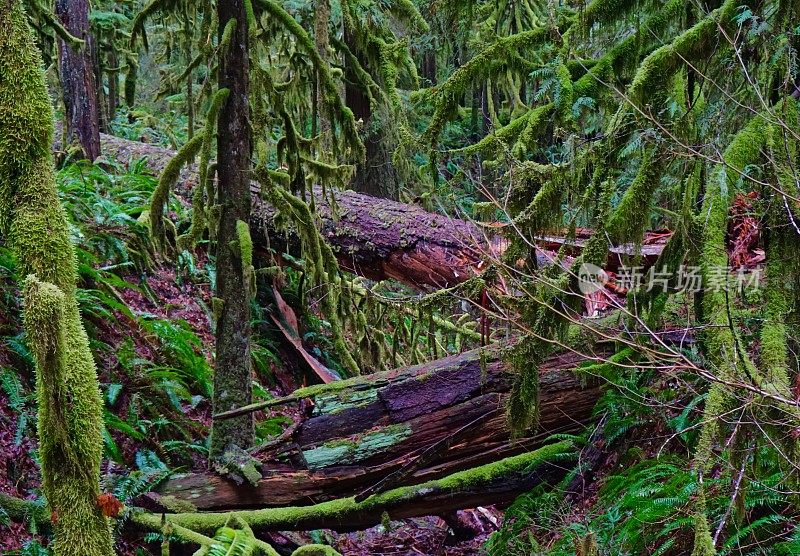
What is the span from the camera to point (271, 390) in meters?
8.20

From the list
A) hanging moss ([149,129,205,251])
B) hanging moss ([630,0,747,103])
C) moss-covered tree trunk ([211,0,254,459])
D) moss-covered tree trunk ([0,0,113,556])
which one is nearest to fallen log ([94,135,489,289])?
hanging moss ([149,129,205,251])

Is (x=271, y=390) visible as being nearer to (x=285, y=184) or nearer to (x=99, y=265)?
(x=99, y=265)

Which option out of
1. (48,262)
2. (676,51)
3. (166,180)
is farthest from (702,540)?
(166,180)

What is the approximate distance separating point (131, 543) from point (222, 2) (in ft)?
13.3

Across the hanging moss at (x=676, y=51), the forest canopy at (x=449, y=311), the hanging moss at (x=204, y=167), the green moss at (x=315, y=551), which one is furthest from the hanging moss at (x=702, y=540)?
the hanging moss at (x=204, y=167)

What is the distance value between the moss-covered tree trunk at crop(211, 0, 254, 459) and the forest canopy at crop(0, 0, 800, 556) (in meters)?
0.02

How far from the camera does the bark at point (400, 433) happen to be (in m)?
5.31

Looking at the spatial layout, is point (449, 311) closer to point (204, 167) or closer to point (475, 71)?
point (475, 71)

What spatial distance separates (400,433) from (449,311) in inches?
42.6

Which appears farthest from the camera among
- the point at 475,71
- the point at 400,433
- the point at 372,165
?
the point at 372,165

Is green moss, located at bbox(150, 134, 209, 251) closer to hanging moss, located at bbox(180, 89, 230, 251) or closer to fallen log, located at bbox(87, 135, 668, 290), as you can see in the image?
hanging moss, located at bbox(180, 89, 230, 251)

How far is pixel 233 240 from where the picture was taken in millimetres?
5082

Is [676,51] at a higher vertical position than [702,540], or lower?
higher

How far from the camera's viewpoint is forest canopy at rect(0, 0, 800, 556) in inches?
110
